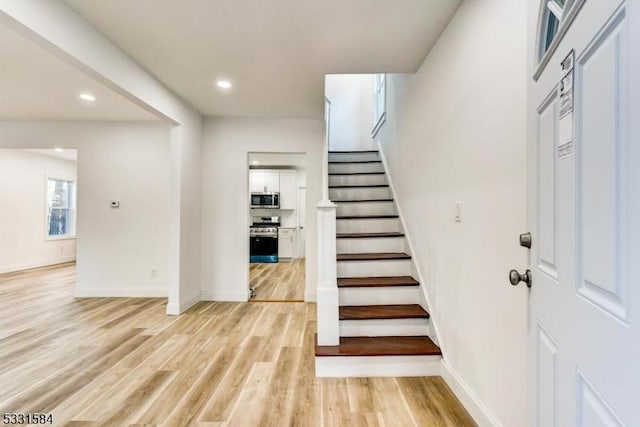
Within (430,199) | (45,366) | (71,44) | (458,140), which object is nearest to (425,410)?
(430,199)

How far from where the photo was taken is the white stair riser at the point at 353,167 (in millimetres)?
4535

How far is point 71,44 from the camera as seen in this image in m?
2.02

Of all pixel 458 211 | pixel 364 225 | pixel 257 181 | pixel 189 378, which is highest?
pixel 257 181

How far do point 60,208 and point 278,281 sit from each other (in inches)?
225

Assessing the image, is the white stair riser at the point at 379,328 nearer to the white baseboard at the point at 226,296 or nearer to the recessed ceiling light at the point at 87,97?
the white baseboard at the point at 226,296

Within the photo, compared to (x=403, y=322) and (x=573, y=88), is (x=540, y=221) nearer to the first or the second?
(x=573, y=88)

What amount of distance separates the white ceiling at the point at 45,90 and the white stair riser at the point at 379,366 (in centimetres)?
293

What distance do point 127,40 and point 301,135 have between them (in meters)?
2.35

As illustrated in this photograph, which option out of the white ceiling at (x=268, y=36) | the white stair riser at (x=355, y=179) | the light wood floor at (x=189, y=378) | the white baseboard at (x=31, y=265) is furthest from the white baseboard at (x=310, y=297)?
the white baseboard at (x=31, y=265)

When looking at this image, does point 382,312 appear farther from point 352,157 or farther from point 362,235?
point 352,157

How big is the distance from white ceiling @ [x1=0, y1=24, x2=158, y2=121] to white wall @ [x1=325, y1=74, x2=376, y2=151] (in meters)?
3.20

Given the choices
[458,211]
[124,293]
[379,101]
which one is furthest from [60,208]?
[458,211]

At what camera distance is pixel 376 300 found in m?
2.72

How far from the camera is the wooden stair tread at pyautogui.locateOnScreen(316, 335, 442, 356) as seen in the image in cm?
224
